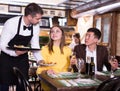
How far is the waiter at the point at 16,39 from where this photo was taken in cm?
235

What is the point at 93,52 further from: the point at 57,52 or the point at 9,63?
the point at 9,63

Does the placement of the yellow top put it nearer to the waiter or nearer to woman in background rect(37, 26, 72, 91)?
woman in background rect(37, 26, 72, 91)

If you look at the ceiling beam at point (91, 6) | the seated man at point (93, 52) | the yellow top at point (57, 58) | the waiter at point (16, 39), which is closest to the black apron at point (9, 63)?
the waiter at point (16, 39)

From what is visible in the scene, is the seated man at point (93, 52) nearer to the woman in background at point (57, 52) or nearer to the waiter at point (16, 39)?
the woman in background at point (57, 52)

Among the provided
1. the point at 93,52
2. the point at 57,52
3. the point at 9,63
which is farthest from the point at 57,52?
the point at 9,63

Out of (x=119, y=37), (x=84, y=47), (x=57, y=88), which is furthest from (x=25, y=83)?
(x=119, y=37)

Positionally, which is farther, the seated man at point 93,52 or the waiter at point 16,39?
the seated man at point 93,52

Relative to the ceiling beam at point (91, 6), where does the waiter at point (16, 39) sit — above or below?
below

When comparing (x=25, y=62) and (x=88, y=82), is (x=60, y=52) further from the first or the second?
(x=88, y=82)

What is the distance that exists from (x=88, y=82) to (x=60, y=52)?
954 millimetres

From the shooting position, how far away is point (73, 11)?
7887 mm

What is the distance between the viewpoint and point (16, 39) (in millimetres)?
2436

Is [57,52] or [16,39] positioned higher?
[16,39]

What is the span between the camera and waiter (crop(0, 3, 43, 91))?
2.35m
